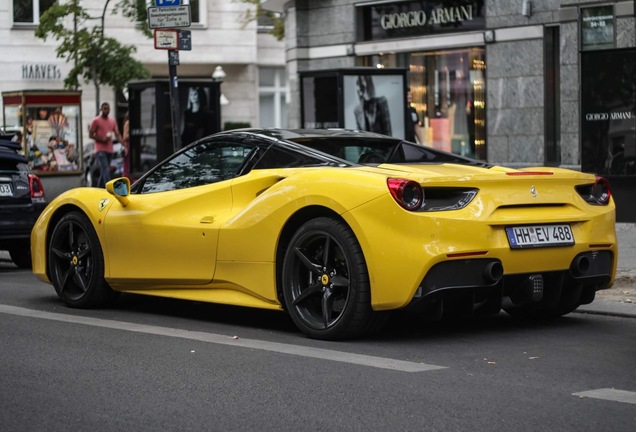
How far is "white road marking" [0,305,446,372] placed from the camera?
6637mm

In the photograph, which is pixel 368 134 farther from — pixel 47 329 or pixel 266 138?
pixel 47 329

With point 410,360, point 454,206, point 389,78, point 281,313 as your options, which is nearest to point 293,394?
point 410,360

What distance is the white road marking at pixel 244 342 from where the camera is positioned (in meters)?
6.64

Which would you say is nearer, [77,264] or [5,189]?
[77,264]

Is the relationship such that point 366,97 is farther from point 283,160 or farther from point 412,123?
point 283,160

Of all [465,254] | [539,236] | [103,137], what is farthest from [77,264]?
[103,137]

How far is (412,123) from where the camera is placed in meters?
19.9

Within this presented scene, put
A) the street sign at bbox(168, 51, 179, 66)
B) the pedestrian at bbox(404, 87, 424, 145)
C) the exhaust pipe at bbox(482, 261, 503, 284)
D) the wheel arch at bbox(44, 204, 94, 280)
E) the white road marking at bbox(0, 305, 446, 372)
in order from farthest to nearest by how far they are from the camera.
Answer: the pedestrian at bbox(404, 87, 424, 145) → the street sign at bbox(168, 51, 179, 66) → the wheel arch at bbox(44, 204, 94, 280) → the exhaust pipe at bbox(482, 261, 503, 284) → the white road marking at bbox(0, 305, 446, 372)

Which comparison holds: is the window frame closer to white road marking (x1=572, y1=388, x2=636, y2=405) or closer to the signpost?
the signpost

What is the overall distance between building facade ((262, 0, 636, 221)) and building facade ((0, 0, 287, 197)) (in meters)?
19.7

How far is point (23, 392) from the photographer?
19.8ft

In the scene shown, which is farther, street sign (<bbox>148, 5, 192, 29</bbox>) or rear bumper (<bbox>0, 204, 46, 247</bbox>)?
street sign (<bbox>148, 5, 192, 29</bbox>)

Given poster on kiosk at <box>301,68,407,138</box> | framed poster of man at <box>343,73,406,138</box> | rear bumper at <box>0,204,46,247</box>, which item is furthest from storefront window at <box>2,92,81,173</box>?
rear bumper at <box>0,204,46,247</box>

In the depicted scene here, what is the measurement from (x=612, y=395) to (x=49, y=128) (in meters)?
20.8
